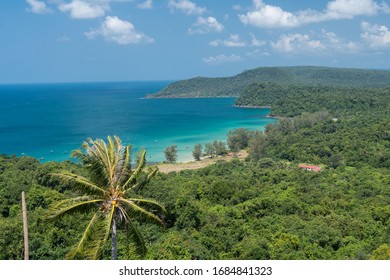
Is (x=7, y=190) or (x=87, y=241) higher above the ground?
(x=87, y=241)

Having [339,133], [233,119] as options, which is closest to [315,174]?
[339,133]

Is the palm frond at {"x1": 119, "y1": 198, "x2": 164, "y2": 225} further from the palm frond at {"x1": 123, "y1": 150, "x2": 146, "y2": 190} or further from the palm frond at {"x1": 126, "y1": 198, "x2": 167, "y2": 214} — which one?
the palm frond at {"x1": 123, "y1": 150, "x2": 146, "y2": 190}

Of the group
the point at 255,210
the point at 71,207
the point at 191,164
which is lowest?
the point at 191,164

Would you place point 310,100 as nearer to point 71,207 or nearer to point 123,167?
point 123,167

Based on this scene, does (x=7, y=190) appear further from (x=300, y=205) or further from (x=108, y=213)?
(x=108, y=213)

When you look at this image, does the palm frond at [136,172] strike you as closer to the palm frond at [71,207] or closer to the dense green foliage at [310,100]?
the palm frond at [71,207]

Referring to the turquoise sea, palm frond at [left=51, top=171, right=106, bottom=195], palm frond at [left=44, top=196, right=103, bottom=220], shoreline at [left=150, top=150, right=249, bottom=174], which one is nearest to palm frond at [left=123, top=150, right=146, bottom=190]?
→ palm frond at [left=51, top=171, right=106, bottom=195]

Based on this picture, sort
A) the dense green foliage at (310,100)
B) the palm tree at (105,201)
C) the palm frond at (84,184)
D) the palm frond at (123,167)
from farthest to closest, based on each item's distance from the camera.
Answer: the dense green foliage at (310,100) < the palm frond at (123,167) < the palm frond at (84,184) < the palm tree at (105,201)

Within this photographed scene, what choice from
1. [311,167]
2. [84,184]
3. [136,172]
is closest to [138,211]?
[136,172]

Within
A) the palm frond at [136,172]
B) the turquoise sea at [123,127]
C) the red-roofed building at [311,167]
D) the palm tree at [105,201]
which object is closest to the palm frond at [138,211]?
the palm tree at [105,201]
